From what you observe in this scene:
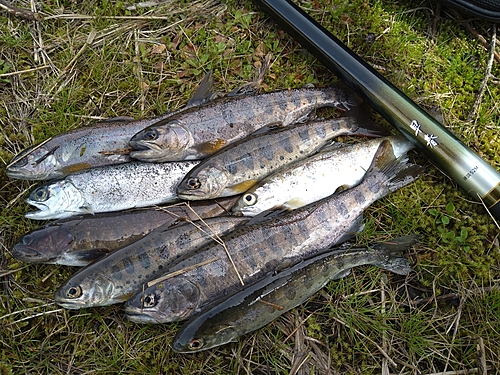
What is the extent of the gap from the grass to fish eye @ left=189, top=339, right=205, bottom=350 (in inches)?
15.5

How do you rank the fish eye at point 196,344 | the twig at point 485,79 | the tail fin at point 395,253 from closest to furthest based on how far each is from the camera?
the fish eye at point 196,344 → the tail fin at point 395,253 → the twig at point 485,79

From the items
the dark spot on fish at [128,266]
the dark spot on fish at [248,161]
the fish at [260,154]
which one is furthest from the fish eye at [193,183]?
the dark spot on fish at [128,266]

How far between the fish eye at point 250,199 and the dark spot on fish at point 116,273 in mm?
1201

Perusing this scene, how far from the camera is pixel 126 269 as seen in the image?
338 cm

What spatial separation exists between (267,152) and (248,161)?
195mm

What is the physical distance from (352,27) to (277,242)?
8.29 ft

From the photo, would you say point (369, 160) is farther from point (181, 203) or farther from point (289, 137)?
point (181, 203)

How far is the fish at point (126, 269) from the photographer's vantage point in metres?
3.36

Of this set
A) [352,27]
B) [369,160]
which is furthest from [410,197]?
[352,27]

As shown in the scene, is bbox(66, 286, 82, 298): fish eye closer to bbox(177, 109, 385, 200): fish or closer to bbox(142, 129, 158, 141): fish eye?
bbox(177, 109, 385, 200): fish

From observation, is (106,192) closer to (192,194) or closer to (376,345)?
(192,194)

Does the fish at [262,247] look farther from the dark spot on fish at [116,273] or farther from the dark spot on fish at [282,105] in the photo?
the dark spot on fish at [282,105]

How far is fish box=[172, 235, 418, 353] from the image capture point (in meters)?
3.13

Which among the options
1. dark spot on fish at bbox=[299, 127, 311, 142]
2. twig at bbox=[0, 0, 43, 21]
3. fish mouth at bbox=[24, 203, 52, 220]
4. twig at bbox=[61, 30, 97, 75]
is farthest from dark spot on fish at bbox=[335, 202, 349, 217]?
twig at bbox=[0, 0, 43, 21]
